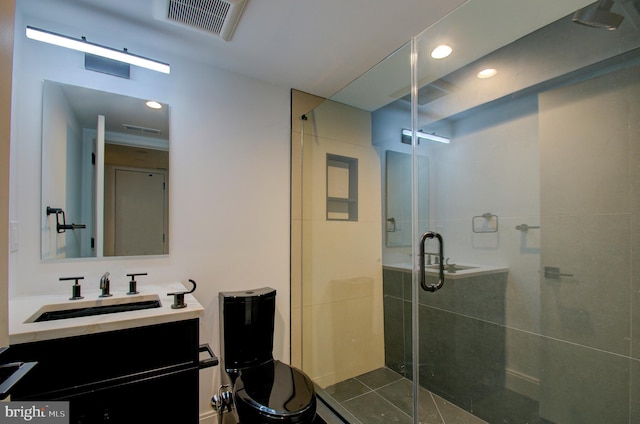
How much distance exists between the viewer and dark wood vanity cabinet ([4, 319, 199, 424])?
1076 mm

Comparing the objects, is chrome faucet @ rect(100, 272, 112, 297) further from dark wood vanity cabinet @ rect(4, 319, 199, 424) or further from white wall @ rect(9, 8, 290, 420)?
dark wood vanity cabinet @ rect(4, 319, 199, 424)

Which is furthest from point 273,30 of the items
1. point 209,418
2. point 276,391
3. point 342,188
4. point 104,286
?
point 209,418

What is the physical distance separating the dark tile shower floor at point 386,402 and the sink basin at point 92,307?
5.01 feet

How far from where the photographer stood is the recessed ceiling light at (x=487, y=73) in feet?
6.07

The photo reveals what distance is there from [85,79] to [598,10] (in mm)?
2805

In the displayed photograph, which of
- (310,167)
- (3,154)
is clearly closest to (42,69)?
(3,154)

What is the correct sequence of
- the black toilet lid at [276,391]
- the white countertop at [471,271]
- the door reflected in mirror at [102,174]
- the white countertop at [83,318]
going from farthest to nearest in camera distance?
the white countertop at [471,271] → the door reflected in mirror at [102,174] → the black toilet lid at [276,391] → the white countertop at [83,318]

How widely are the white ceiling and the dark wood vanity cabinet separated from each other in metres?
1.62

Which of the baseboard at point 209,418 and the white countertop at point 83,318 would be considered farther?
the baseboard at point 209,418

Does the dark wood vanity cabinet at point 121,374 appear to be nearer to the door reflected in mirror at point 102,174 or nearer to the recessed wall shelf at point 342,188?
the door reflected in mirror at point 102,174

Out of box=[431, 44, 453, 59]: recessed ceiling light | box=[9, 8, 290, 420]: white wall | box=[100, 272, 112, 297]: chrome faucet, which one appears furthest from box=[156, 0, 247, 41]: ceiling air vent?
box=[100, 272, 112, 297]: chrome faucet

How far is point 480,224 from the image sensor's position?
1.96 m

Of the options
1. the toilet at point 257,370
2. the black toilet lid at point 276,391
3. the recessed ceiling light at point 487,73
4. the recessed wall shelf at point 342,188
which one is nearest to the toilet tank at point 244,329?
the toilet at point 257,370

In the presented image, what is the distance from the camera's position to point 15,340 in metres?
1.02
